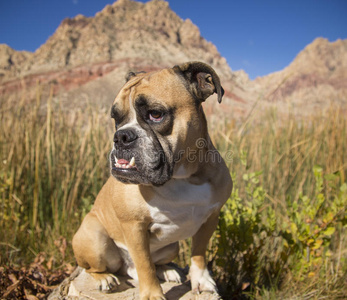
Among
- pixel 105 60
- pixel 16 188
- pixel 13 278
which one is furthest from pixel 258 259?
pixel 105 60

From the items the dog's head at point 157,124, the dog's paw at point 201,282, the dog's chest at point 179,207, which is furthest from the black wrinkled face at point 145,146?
the dog's paw at point 201,282

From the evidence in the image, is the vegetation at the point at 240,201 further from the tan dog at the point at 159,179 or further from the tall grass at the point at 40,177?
the tan dog at the point at 159,179

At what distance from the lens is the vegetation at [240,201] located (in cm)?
267

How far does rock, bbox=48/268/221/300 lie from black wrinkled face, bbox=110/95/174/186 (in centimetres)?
99

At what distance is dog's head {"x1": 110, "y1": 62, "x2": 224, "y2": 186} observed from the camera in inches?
73.2

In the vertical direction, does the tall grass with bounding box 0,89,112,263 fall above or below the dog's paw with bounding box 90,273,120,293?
above

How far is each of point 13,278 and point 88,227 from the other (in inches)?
30.9

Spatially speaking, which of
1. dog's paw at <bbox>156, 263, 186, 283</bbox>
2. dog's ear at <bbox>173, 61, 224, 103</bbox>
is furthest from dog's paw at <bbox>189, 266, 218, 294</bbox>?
dog's ear at <bbox>173, 61, 224, 103</bbox>

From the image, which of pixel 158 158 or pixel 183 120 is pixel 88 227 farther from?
pixel 183 120

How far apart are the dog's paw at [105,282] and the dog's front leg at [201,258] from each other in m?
0.61

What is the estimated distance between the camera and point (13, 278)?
2484 mm

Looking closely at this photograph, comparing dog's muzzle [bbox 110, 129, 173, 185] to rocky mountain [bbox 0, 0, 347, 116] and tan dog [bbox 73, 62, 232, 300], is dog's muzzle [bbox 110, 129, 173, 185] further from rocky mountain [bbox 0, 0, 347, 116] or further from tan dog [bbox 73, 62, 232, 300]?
rocky mountain [bbox 0, 0, 347, 116]

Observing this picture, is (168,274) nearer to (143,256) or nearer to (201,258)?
(201,258)

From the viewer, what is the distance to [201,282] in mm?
2326
